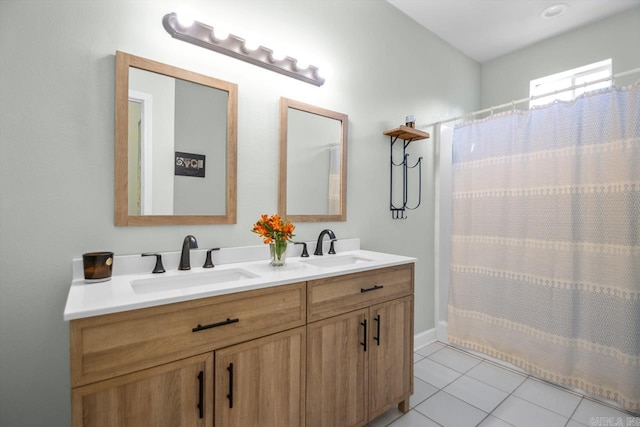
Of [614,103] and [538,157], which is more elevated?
[614,103]

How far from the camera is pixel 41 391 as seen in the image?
123 cm

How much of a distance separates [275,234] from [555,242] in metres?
1.90

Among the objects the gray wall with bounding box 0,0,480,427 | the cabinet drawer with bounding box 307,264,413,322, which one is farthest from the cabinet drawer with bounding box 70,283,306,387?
the gray wall with bounding box 0,0,480,427

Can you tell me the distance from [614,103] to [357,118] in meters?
1.54

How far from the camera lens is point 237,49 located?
5.24 ft

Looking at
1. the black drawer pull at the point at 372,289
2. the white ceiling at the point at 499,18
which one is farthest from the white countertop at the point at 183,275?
the white ceiling at the point at 499,18

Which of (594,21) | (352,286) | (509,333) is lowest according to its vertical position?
(509,333)

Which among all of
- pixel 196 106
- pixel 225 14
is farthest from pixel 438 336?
pixel 225 14

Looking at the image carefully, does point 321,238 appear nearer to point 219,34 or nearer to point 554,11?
point 219,34

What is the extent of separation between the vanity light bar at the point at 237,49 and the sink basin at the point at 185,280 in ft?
3.57

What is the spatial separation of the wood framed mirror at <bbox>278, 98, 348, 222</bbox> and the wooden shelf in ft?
1.32

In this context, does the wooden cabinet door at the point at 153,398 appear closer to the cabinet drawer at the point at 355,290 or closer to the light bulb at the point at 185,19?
the cabinet drawer at the point at 355,290

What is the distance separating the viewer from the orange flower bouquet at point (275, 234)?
5.04 feet

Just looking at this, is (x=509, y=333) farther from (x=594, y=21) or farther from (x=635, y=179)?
(x=594, y=21)
